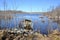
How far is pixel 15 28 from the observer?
4699 millimetres

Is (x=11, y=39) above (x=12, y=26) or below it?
below

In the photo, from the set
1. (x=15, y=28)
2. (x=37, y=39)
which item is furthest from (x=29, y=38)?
(x=15, y=28)

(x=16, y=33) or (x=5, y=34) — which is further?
(x=16, y=33)

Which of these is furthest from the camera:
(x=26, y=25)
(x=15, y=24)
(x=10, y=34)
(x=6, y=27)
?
(x=26, y=25)

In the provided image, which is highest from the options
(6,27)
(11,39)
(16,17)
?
(16,17)

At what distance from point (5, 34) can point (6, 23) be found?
30.7 inches

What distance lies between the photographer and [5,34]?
385 cm

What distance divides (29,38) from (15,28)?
3.95 feet

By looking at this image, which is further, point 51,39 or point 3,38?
point 3,38

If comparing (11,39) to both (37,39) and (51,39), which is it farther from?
(51,39)

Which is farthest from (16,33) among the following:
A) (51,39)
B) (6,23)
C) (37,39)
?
(51,39)

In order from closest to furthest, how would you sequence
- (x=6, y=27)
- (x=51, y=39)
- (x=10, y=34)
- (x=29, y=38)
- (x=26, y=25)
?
(x=51, y=39) → (x=29, y=38) → (x=10, y=34) → (x=6, y=27) → (x=26, y=25)

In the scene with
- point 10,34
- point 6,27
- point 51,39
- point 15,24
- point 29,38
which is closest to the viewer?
point 51,39

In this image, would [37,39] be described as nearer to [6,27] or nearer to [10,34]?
[10,34]
